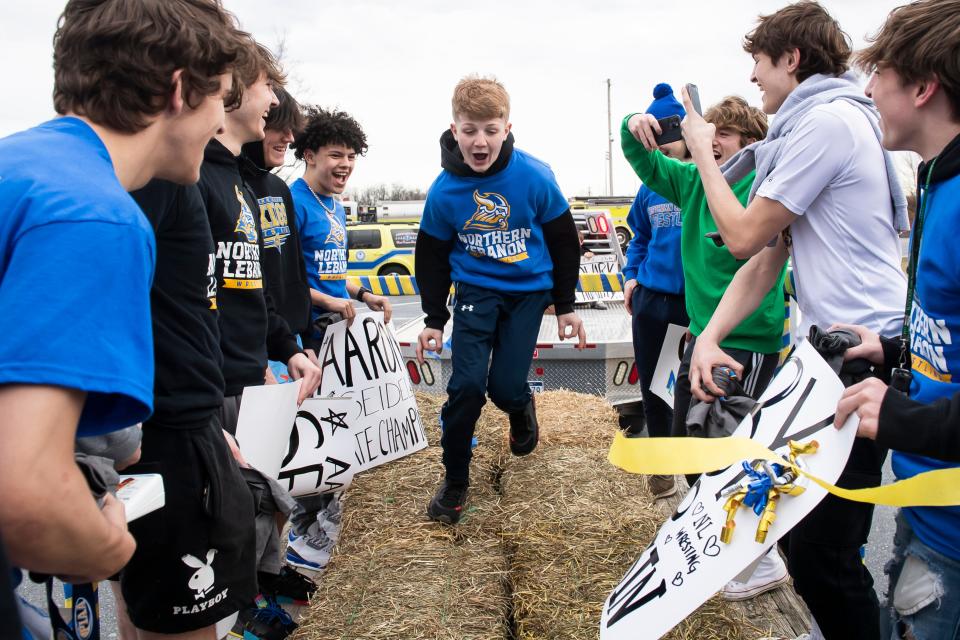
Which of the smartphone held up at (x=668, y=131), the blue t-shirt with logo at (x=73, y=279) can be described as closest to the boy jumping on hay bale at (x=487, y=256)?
the smartphone held up at (x=668, y=131)

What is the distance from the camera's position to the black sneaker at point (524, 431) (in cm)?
399

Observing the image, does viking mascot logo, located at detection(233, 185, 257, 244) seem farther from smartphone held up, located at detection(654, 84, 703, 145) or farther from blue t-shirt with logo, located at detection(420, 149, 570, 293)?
smartphone held up, located at detection(654, 84, 703, 145)

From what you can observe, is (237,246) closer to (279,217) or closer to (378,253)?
(279,217)

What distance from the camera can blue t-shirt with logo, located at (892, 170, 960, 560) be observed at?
1.47m

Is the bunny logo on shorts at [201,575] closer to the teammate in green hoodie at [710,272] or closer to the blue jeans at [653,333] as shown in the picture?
the teammate in green hoodie at [710,272]

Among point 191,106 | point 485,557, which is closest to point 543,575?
point 485,557

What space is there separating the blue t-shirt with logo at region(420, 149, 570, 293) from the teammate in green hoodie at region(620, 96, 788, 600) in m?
0.55

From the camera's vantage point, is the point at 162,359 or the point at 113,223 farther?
the point at 162,359

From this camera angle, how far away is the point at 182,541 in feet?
6.16

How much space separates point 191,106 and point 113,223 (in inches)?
17.4

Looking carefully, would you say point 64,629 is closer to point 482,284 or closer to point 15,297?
point 15,297

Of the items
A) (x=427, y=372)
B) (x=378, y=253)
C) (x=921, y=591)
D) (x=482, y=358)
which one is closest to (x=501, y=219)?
(x=482, y=358)

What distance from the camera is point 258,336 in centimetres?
261

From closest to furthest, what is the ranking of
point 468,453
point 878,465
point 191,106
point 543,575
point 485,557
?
point 191,106, point 878,465, point 543,575, point 485,557, point 468,453
